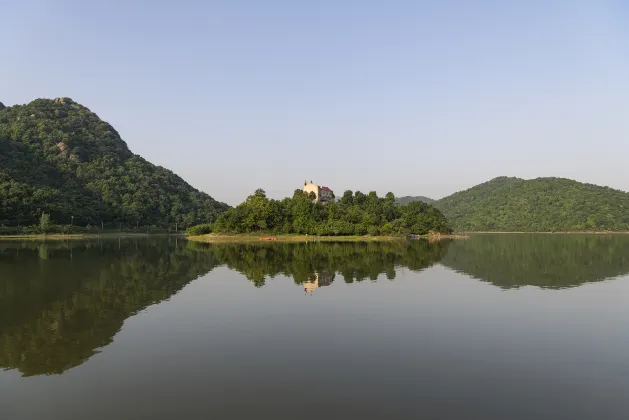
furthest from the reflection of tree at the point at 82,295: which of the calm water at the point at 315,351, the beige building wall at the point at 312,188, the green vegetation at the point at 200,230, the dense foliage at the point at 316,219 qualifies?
the beige building wall at the point at 312,188

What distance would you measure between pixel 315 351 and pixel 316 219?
11900 centimetres

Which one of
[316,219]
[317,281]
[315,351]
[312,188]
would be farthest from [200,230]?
[315,351]

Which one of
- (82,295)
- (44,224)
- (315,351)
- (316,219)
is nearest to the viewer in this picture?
(315,351)

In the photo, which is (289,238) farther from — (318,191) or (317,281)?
(317,281)

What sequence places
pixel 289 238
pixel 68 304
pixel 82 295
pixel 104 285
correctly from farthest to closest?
1. pixel 289 238
2. pixel 104 285
3. pixel 82 295
4. pixel 68 304

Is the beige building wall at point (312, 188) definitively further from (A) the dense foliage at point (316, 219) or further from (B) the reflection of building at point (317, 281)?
(B) the reflection of building at point (317, 281)

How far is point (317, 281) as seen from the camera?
36562mm

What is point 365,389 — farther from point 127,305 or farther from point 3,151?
point 3,151

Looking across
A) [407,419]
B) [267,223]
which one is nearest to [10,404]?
[407,419]

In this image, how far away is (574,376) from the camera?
564 inches

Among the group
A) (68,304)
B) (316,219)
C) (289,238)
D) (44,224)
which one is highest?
(316,219)

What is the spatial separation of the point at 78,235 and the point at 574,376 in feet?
542

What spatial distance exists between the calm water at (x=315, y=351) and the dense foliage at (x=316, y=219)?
94.8m

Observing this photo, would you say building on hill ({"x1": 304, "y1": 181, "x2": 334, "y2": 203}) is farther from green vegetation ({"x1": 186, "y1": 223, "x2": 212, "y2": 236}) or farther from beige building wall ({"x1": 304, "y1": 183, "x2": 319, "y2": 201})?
A: green vegetation ({"x1": 186, "y1": 223, "x2": 212, "y2": 236})
